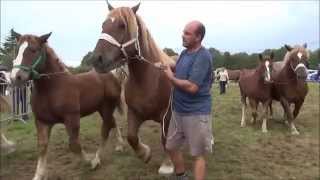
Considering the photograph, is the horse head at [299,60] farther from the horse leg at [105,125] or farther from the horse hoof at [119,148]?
the horse leg at [105,125]

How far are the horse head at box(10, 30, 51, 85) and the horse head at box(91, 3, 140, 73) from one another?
54.1 inches

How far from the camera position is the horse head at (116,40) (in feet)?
22.0

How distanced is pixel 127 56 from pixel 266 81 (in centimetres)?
Result: 807

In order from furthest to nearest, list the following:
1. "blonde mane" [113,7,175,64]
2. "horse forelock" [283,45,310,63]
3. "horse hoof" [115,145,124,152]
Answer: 1. "horse forelock" [283,45,310,63]
2. "horse hoof" [115,145,124,152]
3. "blonde mane" [113,7,175,64]

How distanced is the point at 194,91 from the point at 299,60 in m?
8.75

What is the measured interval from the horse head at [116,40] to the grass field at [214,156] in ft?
7.19

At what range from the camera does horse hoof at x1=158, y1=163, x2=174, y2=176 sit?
8.29 metres

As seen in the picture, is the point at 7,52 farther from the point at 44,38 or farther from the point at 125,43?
the point at 125,43

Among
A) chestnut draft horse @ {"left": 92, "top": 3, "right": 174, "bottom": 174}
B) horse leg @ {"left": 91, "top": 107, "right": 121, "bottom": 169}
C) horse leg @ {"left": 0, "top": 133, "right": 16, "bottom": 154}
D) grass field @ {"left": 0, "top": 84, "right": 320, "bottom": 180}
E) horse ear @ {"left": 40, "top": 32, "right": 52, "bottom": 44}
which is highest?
horse ear @ {"left": 40, "top": 32, "right": 52, "bottom": 44}

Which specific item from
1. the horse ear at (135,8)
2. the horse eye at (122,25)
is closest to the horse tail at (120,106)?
the horse ear at (135,8)

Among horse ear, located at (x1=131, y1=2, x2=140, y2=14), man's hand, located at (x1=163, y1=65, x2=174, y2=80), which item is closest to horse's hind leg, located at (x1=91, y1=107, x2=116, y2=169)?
horse ear, located at (x1=131, y1=2, x2=140, y2=14)

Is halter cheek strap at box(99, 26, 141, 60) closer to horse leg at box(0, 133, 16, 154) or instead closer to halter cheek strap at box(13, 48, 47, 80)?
halter cheek strap at box(13, 48, 47, 80)

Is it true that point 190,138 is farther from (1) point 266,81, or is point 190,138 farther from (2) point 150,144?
(1) point 266,81

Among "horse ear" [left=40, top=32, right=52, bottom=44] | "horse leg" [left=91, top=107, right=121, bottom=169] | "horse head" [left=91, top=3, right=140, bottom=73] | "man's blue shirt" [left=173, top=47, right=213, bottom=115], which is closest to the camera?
"man's blue shirt" [left=173, top=47, right=213, bottom=115]
